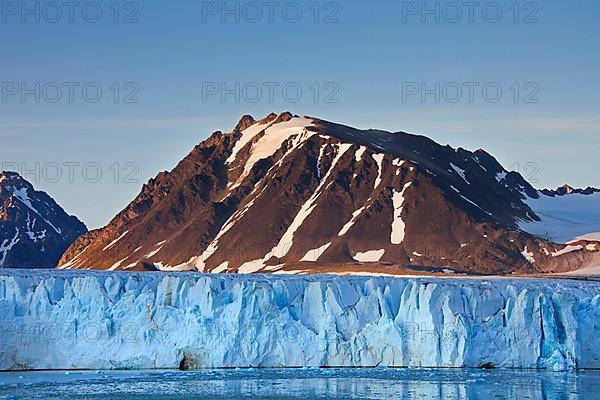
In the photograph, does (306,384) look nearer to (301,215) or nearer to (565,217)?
(301,215)

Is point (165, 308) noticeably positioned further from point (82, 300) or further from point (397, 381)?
point (397, 381)

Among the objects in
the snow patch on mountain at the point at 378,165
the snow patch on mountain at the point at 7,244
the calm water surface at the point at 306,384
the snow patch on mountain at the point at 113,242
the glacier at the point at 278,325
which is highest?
the snow patch on mountain at the point at 378,165

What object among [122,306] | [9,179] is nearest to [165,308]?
[122,306]

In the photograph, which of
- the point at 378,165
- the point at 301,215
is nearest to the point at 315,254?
the point at 301,215

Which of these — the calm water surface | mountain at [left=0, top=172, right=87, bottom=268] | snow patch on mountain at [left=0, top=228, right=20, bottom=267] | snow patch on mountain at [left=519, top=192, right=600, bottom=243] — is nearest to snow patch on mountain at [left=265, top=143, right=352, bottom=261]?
snow patch on mountain at [left=519, top=192, right=600, bottom=243]

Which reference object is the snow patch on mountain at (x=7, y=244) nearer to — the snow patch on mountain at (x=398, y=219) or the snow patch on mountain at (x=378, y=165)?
the snow patch on mountain at (x=378, y=165)

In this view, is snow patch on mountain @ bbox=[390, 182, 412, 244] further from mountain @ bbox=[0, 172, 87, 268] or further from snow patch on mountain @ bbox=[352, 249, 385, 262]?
mountain @ bbox=[0, 172, 87, 268]

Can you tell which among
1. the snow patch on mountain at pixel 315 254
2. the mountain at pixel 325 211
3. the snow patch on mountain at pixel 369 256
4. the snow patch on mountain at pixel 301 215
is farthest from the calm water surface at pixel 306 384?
the snow patch on mountain at pixel 301 215
